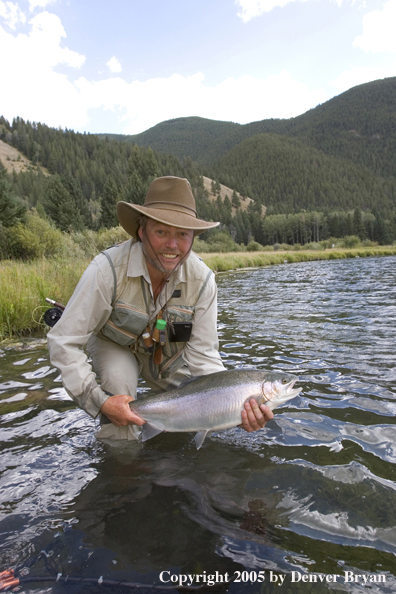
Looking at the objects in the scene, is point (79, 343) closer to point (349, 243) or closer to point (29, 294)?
point (29, 294)

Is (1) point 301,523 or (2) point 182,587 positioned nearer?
(2) point 182,587

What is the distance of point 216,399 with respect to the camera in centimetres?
308

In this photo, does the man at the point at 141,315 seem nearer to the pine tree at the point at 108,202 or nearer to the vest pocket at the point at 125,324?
the vest pocket at the point at 125,324

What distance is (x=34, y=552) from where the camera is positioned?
95.4 inches

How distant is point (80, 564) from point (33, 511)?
2.43 feet

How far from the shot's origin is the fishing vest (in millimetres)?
3689

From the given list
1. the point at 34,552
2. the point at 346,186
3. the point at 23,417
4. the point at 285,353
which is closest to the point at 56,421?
the point at 23,417

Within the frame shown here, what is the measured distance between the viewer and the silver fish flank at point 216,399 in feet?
10.1

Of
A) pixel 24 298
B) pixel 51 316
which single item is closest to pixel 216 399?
pixel 51 316

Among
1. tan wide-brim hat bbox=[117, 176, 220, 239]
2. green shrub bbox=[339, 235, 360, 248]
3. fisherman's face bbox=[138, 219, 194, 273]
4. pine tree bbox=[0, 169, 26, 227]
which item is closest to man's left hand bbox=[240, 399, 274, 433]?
fisherman's face bbox=[138, 219, 194, 273]

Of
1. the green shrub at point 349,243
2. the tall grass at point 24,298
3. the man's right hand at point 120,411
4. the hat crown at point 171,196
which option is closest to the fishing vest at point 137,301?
the hat crown at point 171,196

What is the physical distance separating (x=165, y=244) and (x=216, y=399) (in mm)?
1418

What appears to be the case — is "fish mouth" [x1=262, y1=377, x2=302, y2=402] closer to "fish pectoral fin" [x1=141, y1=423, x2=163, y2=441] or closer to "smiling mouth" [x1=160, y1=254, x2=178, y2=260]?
"fish pectoral fin" [x1=141, y1=423, x2=163, y2=441]

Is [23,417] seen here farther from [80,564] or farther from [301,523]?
[301,523]
